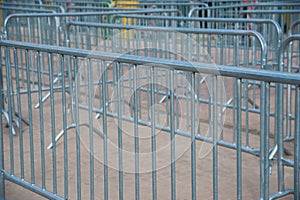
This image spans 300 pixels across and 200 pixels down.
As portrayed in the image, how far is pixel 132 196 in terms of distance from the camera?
503 centimetres

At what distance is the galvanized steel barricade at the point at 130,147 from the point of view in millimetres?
3461

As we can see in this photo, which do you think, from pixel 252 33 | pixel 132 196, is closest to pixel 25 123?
pixel 132 196

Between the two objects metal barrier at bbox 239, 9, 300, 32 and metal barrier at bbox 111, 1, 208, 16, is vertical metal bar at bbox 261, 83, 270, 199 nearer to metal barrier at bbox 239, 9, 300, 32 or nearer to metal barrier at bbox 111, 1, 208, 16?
metal barrier at bbox 239, 9, 300, 32

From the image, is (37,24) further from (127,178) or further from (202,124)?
(127,178)

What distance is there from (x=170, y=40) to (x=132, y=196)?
299 centimetres

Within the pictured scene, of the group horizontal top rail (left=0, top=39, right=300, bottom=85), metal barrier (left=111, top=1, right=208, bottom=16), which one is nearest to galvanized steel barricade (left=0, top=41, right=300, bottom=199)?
horizontal top rail (left=0, top=39, right=300, bottom=85)

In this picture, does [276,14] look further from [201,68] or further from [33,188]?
[201,68]

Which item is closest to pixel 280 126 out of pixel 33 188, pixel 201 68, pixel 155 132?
pixel 155 132

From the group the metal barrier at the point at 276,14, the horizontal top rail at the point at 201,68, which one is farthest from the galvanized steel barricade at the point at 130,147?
the metal barrier at the point at 276,14

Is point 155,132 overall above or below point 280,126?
above

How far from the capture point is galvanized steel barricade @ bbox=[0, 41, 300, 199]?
3.46 metres

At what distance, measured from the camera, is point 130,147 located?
646 cm

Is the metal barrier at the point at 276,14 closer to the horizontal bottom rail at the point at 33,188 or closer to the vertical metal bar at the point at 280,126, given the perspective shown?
the vertical metal bar at the point at 280,126

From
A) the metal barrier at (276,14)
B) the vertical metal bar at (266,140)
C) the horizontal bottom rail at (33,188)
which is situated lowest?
the horizontal bottom rail at (33,188)
